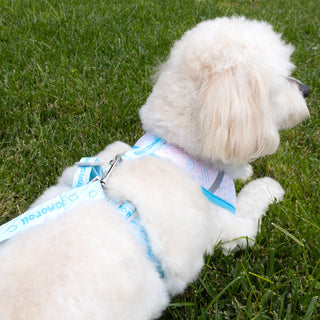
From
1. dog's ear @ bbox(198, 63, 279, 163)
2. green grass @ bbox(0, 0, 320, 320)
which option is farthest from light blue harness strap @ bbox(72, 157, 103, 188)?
green grass @ bbox(0, 0, 320, 320)

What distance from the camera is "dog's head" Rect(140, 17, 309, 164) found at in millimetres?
1377

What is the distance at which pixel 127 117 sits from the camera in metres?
2.75

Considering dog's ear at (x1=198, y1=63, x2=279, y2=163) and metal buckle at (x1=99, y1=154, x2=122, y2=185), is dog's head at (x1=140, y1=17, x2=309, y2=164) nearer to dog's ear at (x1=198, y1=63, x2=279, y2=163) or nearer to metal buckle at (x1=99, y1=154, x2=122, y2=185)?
dog's ear at (x1=198, y1=63, x2=279, y2=163)

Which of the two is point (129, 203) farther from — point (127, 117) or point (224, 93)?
point (127, 117)

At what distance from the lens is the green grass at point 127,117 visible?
5.22 ft

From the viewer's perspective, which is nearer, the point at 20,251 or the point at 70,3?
the point at 20,251

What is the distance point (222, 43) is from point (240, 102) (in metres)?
0.28

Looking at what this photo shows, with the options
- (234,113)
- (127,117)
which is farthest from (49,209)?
(127,117)

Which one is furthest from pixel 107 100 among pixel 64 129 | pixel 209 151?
pixel 209 151

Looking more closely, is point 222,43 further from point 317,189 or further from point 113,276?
point 317,189

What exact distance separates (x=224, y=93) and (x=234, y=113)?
9cm

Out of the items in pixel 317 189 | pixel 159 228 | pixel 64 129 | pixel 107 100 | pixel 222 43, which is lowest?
pixel 64 129

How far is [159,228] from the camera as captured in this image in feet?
3.99

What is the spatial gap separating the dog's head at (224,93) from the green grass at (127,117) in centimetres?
57
